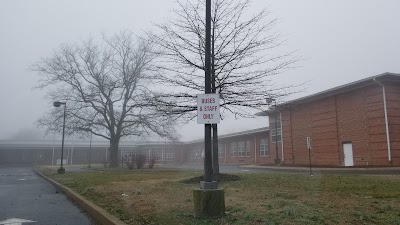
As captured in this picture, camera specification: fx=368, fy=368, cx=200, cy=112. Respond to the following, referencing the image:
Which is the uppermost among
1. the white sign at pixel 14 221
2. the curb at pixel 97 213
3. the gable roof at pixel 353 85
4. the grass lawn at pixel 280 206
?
the gable roof at pixel 353 85

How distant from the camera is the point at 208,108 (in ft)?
24.0

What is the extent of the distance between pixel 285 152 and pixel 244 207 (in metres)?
32.2

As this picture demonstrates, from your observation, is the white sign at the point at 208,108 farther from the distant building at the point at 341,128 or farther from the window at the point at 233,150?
the window at the point at 233,150

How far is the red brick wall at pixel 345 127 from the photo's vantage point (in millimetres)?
26281

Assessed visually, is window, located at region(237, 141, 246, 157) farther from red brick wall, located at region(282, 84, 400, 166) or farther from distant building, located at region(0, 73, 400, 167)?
red brick wall, located at region(282, 84, 400, 166)

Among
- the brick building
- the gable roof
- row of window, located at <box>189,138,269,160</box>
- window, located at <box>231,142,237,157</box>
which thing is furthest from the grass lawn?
window, located at <box>231,142,237,157</box>

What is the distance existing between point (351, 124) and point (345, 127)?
0.82m

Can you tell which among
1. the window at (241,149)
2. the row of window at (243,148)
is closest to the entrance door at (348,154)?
the row of window at (243,148)

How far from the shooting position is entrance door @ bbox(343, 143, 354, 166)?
29.3 m

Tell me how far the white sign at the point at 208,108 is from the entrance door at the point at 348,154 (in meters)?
25.0

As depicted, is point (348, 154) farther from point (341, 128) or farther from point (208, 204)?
point (208, 204)

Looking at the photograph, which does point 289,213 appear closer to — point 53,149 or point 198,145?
point 198,145

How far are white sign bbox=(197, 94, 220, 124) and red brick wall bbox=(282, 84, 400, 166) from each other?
74.3 feet

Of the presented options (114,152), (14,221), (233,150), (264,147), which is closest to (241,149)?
(233,150)
